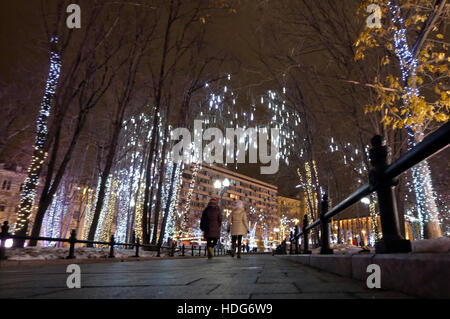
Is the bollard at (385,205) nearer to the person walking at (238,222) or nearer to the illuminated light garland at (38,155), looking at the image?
the person walking at (238,222)

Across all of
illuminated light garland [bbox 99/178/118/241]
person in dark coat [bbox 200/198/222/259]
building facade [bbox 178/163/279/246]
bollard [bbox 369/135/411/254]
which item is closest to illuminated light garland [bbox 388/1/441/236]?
bollard [bbox 369/135/411/254]

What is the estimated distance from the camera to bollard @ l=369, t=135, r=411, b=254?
2.51m

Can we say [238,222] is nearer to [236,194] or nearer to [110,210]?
[110,210]

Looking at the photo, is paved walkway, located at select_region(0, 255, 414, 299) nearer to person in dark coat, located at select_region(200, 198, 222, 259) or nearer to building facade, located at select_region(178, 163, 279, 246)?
A: person in dark coat, located at select_region(200, 198, 222, 259)

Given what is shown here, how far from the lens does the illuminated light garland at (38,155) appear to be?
34.7 ft

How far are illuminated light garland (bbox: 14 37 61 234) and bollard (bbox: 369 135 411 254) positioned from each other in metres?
11.6

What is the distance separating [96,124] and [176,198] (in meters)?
10.8

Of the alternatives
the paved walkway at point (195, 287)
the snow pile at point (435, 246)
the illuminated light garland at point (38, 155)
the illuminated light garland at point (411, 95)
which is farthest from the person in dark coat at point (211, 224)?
the snow pile at point (435, 246)

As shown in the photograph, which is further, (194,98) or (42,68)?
(194,98)

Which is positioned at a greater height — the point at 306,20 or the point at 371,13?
the point at 306,20

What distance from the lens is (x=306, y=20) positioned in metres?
9.91
